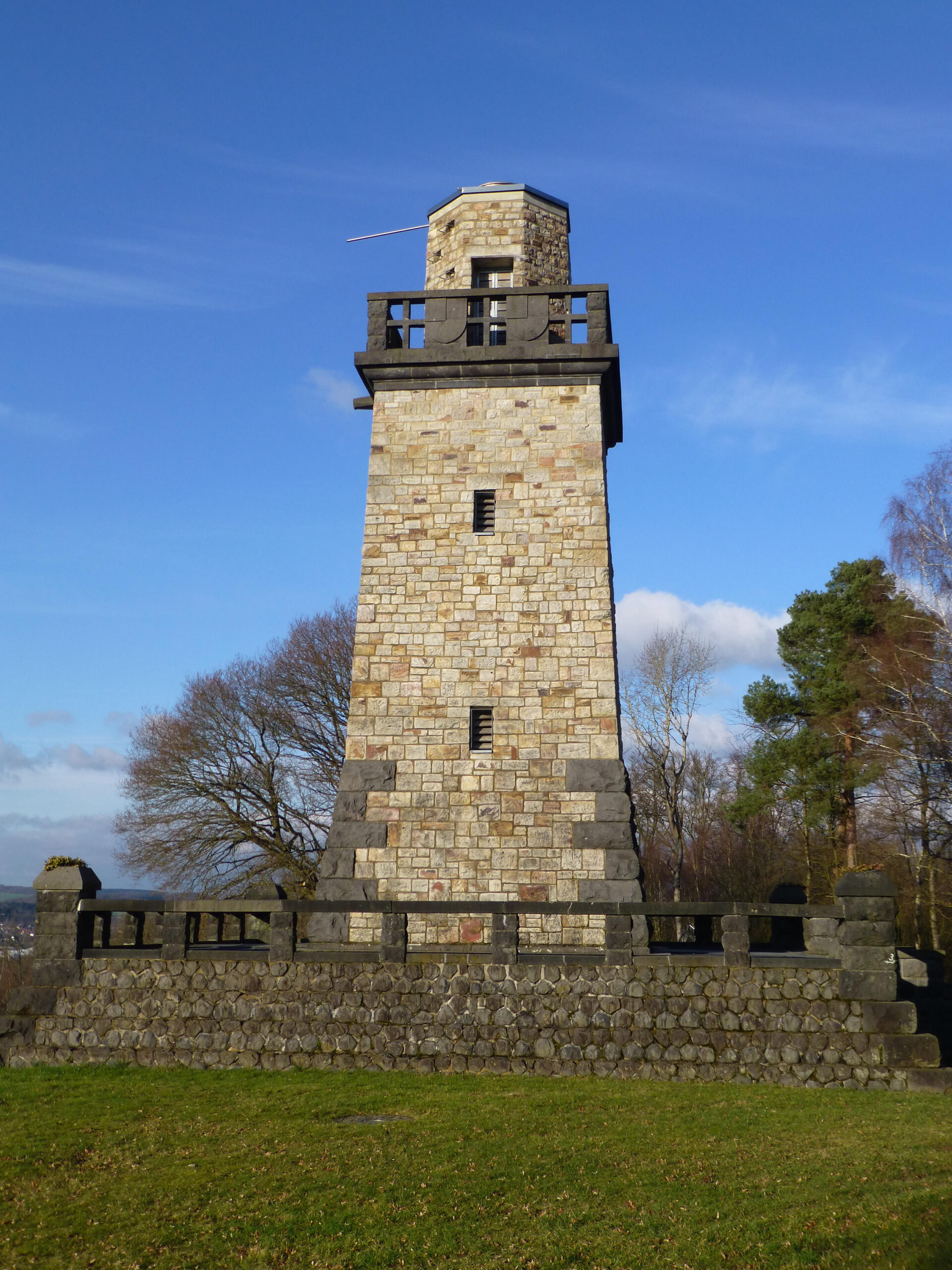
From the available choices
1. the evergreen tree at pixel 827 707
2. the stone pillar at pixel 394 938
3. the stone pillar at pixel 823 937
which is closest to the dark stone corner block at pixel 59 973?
the stone pillar at pixel 394 938

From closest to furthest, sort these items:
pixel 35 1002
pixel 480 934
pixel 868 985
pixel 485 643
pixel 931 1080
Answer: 1. pixel 931 1080
2. pixel 868 985
3. pixel 35 1002
4. pixel 480 934
5. pixel 485 643

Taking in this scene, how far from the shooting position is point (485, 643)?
14.0 metres

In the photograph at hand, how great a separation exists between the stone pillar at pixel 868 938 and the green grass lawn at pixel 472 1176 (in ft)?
3.33

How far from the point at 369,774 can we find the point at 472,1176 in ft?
22.6

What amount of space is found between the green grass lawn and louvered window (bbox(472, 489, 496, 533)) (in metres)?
7.30

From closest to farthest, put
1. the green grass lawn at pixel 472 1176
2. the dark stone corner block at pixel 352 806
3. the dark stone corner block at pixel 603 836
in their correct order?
the green grass lawn at pixel 472 1176
the dark stone corner block at pixel 603 836
the dark stone corner block at pixel 352 806

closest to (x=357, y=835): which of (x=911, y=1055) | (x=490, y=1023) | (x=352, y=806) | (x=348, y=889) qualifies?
(x=352, y=806)

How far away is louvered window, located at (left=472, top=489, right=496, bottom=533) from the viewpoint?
572 inches

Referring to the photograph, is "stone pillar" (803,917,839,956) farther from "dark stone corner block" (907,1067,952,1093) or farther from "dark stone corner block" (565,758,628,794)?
"dark stone corner block" (565,758,628,794)

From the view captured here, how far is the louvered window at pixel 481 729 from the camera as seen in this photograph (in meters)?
13.6

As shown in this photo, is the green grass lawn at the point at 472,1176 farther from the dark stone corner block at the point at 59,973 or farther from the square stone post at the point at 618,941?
the dark stone corner block at the point at 59,973

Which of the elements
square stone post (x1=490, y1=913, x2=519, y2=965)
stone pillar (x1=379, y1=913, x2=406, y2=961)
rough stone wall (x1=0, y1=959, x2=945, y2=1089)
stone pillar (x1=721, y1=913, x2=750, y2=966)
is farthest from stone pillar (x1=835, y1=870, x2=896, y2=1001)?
stone pillar (x1=379, y1=913, x2=406, y2=961)

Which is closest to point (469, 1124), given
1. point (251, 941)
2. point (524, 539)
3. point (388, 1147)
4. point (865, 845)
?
point (388, 1147)

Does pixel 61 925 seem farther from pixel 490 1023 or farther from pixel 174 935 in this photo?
pixel 490 1023
